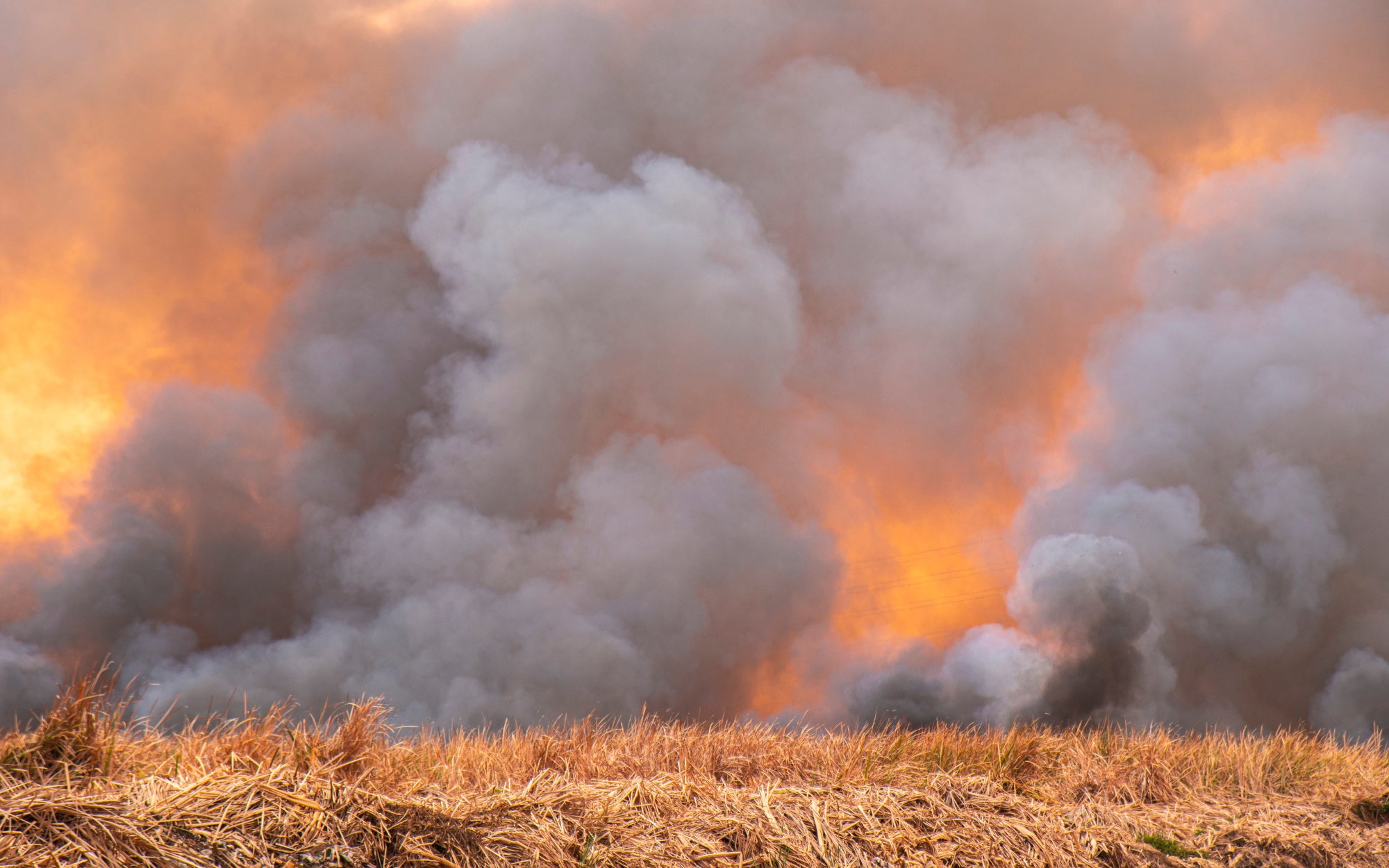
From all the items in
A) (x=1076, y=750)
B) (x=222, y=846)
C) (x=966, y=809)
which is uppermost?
(x=1076, y=750)

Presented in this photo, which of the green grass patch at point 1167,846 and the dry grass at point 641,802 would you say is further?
the green grass patch at point 1167,846

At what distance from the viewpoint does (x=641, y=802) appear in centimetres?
953

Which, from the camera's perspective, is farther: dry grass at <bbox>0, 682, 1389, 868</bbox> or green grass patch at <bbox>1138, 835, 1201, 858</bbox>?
green grass patch at <bbox>1138, 835, 1201, 858</bbox>

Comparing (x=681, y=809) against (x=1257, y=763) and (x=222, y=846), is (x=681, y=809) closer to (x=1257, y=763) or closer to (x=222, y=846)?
(x=222, y=846)

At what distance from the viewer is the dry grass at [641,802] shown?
7000 mm

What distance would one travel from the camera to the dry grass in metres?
7.00

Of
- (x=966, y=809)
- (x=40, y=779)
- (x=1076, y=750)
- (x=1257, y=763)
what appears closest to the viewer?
(x=40, y=779)

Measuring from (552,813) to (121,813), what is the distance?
341 cm

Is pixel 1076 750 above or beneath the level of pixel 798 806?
above

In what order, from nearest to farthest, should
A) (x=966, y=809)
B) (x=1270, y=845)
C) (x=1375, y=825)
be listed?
(x=966, y=809) < (x=1270, y=845) < (x=1375, y=825)

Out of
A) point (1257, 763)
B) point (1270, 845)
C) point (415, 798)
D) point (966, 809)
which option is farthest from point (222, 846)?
point (1257, 763)

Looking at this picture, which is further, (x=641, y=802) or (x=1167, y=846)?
(x=1167, y=846)

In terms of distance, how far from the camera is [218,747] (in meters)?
9.24

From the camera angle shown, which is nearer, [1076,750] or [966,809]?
[966,809]
